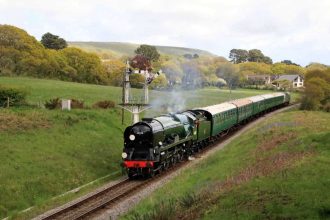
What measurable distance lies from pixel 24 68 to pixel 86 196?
6030 cm

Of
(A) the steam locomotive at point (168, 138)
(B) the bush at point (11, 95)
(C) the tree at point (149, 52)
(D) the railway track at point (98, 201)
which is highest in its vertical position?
(C) the tree at point (149, 52)

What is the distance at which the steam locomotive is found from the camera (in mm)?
Result: 27672

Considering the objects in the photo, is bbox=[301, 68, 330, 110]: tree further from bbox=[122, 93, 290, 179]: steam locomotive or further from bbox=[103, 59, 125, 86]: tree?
bbox=[103, 59, 125, 86]: tree

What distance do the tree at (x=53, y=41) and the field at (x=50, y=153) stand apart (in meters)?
87.6

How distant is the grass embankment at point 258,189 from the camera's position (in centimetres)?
1426

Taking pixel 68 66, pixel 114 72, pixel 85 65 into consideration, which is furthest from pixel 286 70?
pixel 68 66

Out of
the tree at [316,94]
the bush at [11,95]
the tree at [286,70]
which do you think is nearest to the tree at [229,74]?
the tree at [286,70]

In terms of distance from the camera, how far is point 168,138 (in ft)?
100

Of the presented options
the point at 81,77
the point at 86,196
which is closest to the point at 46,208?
the point at 86,196

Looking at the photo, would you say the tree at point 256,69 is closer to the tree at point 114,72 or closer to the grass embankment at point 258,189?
the tree at point 114,72

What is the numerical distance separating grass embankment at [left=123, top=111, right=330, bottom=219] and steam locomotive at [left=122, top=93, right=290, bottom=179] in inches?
87.2

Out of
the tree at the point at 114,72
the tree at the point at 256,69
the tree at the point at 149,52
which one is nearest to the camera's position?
the tree at the point at 114,72

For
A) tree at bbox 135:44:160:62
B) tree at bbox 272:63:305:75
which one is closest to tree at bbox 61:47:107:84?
tree at bbox 135:44:160:62

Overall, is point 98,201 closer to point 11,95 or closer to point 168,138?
point 168,138
